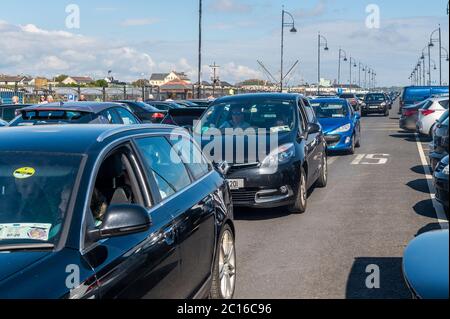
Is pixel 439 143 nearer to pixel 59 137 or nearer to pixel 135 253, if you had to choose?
pixel 59 137

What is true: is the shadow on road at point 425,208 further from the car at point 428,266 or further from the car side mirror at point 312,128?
the car at point 428,266

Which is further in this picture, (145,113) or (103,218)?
Result: (145,113)

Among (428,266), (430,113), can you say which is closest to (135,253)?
(428,266)

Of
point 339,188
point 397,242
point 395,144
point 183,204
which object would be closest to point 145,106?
point 395,144

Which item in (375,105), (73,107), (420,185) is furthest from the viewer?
(375,105)

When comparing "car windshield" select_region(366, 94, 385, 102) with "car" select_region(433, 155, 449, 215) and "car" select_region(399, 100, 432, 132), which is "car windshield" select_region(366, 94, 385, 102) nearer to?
"car" select_region(399, 100, 432, 132)

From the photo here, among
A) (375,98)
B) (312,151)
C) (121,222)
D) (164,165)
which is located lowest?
(121,222)

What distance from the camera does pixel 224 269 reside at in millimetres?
5137

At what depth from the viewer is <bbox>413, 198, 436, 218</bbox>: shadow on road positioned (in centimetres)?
878

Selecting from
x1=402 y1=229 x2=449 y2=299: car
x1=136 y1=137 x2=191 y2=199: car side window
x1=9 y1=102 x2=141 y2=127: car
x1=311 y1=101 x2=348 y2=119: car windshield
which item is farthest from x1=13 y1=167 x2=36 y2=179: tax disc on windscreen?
x1=311 y1=101 x2=348 y2=119: car windshield

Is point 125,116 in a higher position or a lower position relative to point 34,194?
higher

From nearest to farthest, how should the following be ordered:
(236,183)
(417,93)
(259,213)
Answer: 1. (236,183)
2. (259,213)
3. (417,93)

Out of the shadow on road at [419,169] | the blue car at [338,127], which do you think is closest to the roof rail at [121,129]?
the shadow on road at [419,169]

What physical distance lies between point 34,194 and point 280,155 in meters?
5.33
